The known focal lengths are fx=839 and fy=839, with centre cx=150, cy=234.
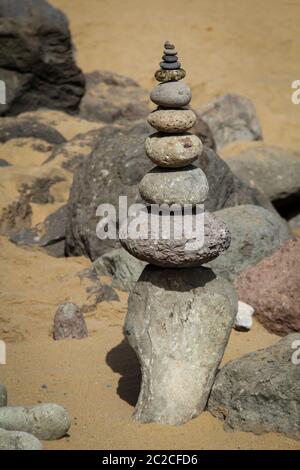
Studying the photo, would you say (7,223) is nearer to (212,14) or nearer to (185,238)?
(185,238)

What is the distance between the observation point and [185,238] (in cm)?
560

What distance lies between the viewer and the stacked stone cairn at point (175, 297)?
571 centimetres

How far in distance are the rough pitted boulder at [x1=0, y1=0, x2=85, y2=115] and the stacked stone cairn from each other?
7031 mm

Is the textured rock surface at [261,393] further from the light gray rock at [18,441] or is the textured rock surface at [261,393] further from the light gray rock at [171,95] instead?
the light gray rock at [171,95]

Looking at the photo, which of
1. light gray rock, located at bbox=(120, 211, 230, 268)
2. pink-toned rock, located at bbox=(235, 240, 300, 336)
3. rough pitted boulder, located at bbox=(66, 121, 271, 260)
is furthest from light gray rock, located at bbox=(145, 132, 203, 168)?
rough pitted boulder, located at bbox=(66, 121, 271, 260)

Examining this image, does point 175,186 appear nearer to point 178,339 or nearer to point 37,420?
point 178,339

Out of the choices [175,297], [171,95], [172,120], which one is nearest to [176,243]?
[175,297]

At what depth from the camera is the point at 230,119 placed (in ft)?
43.1

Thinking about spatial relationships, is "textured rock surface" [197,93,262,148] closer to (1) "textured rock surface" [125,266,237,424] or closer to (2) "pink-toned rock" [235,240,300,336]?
(2) "pink-toned rock" [235,240,300,336]

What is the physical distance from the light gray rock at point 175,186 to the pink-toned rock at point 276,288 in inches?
76.8

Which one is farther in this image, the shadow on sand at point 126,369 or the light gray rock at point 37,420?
the shadow on sand at point 126,369

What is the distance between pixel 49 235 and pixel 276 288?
2.73 metres

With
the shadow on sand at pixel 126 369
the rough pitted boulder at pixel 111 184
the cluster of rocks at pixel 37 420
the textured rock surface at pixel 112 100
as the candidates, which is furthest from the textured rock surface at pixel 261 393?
the textured rock surface at pixel 112 100
